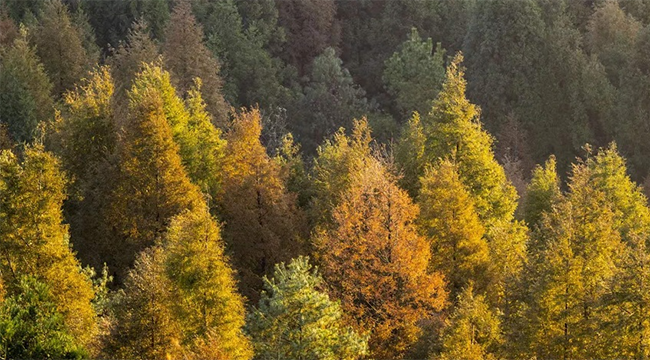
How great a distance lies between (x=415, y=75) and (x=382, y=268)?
60.3 meters

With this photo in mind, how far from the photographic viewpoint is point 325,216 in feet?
180

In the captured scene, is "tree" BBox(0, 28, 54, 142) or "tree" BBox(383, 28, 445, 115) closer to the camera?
"tree" BBox(0, 28, 54, 142)

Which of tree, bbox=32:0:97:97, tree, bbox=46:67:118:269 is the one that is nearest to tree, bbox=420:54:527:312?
tree, bbox=46:67:118:269

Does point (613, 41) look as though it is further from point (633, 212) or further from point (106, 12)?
point (106, 12)

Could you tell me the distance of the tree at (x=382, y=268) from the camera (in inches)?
1818

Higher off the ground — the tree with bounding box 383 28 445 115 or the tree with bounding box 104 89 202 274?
the tree with bounding box 383 28 445 115

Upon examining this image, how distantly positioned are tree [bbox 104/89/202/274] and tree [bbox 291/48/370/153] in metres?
49.4

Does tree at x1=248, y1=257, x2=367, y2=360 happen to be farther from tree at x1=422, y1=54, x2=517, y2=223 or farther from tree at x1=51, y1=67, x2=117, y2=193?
tree at x1=51, y1=67, x2=117, y2=193

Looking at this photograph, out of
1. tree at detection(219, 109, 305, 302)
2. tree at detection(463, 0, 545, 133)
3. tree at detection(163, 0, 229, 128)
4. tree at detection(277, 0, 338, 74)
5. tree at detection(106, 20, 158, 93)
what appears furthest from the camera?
tree at detection(277, 0, 338, 74)

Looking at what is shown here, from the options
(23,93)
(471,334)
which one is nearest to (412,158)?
(471,334)

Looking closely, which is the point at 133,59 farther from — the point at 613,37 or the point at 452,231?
the point at 613,37

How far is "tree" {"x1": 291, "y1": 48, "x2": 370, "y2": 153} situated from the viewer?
10212 cm

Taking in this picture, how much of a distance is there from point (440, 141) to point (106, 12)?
60293 mm

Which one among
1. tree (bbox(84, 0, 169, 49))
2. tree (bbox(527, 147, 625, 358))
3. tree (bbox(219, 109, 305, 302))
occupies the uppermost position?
tree (bbox(84, 0, 169, 49))
